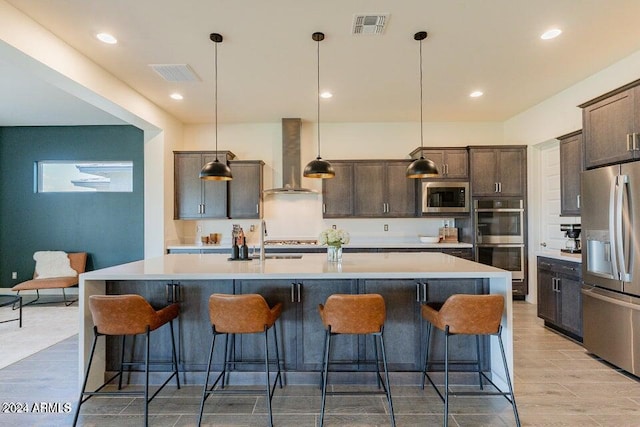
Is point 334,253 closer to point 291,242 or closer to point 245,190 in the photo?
point 291,242

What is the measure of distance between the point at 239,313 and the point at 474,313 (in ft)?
5.12

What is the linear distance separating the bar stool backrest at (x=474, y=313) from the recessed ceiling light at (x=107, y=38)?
12.1 ft

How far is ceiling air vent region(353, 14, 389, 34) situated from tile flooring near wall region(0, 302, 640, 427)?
305 centimetres

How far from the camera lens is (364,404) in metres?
2.45

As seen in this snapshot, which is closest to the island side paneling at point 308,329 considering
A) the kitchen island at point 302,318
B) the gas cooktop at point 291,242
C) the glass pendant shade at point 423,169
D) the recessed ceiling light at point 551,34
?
the kitchen island at point 302,318

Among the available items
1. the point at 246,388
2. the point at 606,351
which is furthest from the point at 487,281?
the point at 246,388

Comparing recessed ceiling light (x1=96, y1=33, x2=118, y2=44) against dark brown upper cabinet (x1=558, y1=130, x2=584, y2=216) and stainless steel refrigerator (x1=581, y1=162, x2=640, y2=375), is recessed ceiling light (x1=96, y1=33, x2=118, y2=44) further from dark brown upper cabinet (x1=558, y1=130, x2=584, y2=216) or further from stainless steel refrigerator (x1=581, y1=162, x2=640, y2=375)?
dark brown upper cabinet (x1=558, y1=130, x2=584, y2=216)

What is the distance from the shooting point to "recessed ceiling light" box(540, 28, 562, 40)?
3025 mm

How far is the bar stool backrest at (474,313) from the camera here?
221 cm

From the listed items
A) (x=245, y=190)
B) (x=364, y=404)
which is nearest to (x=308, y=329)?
(x=364, y=404)

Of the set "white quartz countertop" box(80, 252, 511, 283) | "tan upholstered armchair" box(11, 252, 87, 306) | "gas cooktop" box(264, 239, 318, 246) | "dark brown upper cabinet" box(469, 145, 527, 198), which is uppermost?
"dark brown upper cabinet" box(469, 145, 527, 198)

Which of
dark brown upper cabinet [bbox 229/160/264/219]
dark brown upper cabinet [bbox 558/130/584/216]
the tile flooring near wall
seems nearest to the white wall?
dark brown upper cabinet [bbox 558/130/584/216]

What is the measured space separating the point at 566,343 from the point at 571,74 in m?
3.10

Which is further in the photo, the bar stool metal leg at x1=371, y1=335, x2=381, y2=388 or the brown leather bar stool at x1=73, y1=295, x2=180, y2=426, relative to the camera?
the bar stool metal leg at x1=371, y1=335, x2=381, y2=388
